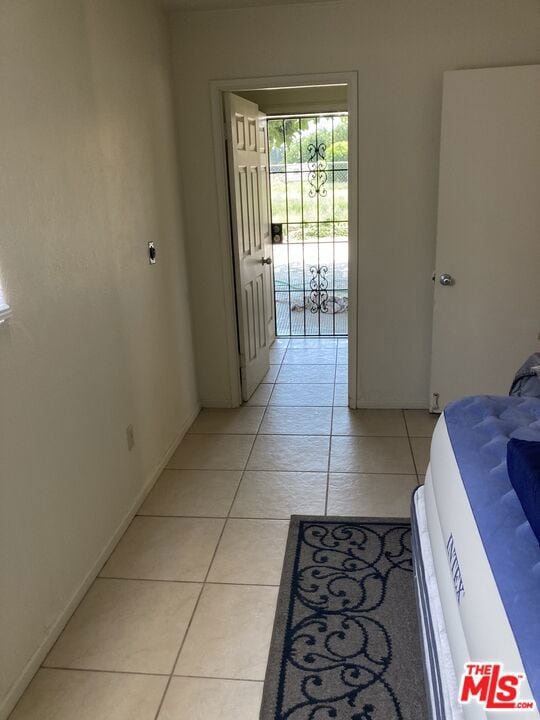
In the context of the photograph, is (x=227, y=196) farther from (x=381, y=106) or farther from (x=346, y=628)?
(x=346, y=628)

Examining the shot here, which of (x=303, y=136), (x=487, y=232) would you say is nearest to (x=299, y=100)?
(x=303, y=136)

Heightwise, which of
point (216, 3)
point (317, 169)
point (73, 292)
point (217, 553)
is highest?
point (216, 3)

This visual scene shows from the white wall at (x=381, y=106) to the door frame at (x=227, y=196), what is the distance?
0.04 metres

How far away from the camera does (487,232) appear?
3369 mm

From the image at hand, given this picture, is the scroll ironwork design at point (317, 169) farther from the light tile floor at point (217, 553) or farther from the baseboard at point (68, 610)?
the baseboard at point (68, 610)

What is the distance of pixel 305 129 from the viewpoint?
16.7ft

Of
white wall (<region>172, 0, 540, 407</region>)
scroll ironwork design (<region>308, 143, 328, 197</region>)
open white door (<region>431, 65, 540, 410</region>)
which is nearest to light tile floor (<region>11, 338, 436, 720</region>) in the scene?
open white door (<region>431, 65, 540, 410</region>)

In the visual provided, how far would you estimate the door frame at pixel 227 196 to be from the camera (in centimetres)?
341

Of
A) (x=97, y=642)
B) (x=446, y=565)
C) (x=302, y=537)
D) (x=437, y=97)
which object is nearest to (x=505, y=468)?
(x=446, y=565)

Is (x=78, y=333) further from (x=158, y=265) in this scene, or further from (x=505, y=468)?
(x=505, y=468)

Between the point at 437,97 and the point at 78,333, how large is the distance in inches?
96.2

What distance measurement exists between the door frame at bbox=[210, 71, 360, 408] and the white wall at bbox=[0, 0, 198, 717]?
0.40 m

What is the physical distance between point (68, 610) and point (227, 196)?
255 cm

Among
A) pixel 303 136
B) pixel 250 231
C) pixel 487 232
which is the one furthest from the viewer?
pixel 303 136
